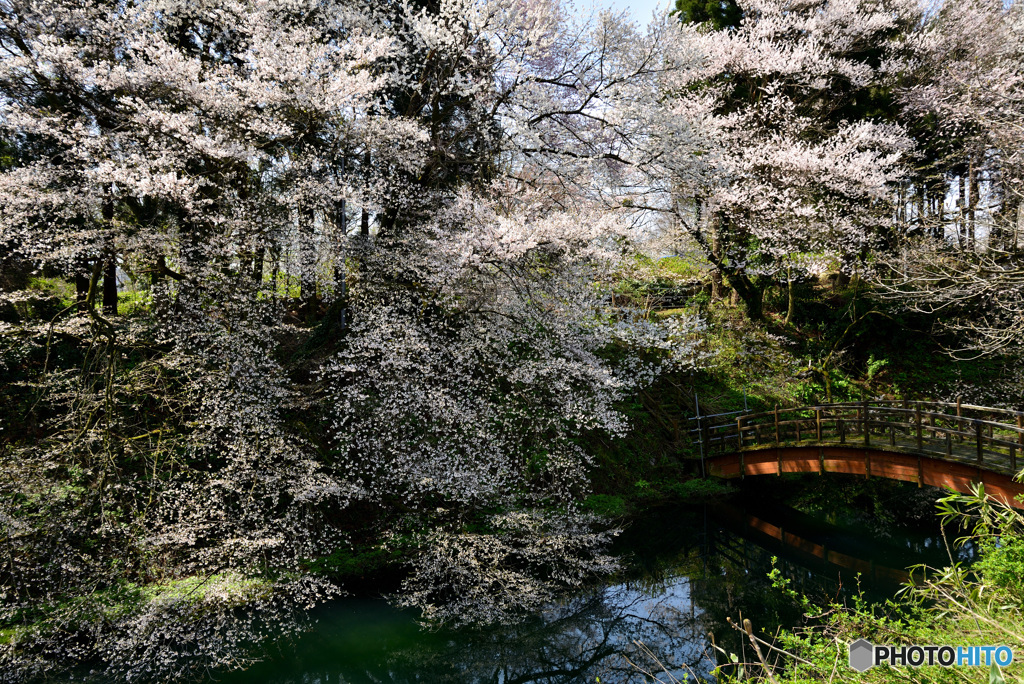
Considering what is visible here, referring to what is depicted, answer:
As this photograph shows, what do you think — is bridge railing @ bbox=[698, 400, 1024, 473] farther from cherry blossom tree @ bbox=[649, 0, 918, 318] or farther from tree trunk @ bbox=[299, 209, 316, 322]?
tree trunk @ bbox=[299, 209, 316, 322]

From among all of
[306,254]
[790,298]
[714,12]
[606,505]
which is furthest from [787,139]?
[306,254]

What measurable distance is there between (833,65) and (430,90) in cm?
1167

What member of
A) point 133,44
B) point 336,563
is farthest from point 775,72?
point 336,563

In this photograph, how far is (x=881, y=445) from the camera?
9.46m

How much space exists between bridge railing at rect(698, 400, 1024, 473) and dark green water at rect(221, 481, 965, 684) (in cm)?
191

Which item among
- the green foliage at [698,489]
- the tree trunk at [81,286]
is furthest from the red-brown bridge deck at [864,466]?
the tree trunk at [81,286]

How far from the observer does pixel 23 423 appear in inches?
349

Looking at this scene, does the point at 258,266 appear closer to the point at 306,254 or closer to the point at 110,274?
the point at 306,254

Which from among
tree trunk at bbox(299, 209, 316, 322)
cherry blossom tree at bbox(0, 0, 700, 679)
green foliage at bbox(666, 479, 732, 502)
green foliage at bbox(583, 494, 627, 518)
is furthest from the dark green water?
tree trunk at bbox(299, 209, 316, 322)

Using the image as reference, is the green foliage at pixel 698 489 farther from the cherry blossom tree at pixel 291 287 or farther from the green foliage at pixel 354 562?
the green foliage at pixel 354 562

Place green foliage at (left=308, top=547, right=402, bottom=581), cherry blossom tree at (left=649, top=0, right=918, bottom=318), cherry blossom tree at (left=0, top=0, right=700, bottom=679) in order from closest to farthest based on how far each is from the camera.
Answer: cherry blossom tree at (left=0, top=0, right=700, bottom=679), green foliage at (left=308, top=547, right=402, bottom=581), cherry blossom tree at (left=649, top=0, right=918, bottom=318)

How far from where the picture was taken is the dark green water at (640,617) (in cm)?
679

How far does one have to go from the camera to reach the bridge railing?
7.90 metres

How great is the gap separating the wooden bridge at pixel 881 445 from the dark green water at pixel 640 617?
1505mm
